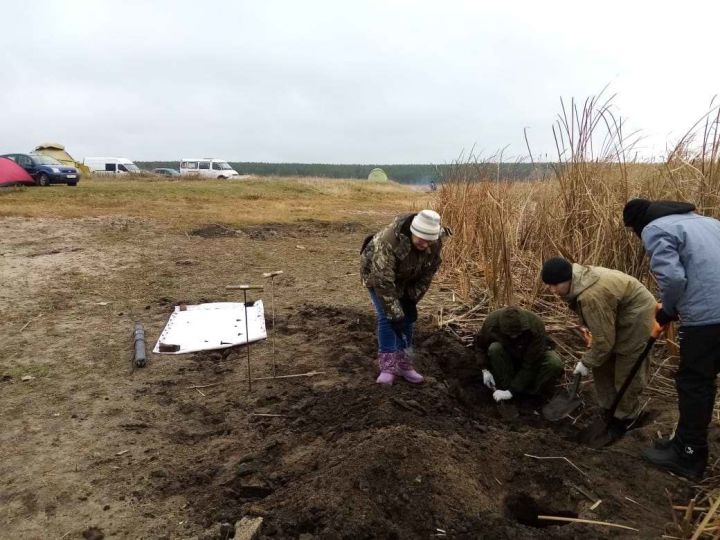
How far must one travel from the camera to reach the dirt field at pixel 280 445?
248cm

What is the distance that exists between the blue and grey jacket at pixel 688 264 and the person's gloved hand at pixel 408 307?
159 cm

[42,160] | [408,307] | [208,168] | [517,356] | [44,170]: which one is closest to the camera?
[408,307]

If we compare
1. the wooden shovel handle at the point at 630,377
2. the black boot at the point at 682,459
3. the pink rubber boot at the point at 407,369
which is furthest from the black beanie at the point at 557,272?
the pink rubber boot at the point at 407,369

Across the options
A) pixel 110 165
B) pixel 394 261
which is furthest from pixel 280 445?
pixel 110 165

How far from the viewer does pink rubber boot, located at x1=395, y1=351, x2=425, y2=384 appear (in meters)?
3.97

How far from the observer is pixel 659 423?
11.7 feet

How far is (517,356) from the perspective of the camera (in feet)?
13.9

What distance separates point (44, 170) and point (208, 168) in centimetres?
1285

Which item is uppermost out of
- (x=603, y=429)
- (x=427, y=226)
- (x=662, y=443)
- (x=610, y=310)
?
(x=427, y=226)

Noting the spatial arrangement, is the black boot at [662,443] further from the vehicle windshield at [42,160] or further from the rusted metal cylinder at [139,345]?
the vehicle windshield at [42,160]

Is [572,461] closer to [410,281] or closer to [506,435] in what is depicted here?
[506,435]

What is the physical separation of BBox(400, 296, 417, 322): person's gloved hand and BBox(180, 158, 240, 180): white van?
27.3 meters

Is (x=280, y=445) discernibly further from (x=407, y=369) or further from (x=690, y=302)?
(x=690, y=302)

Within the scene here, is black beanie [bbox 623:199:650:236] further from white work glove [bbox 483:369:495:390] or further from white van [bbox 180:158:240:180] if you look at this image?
white van [bbox 180:158:240:180]
